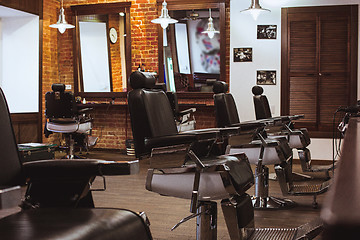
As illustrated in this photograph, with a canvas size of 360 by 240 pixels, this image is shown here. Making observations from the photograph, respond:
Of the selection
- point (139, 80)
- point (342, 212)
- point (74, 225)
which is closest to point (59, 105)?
point (139, 80)

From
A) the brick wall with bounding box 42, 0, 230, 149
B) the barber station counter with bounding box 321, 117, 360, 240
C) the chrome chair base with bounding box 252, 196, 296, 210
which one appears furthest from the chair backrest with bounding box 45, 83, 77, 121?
the barber station counter with bounding box 321, 117, 360, 240

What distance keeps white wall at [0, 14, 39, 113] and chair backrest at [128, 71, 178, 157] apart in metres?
6.10

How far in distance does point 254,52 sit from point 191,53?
1289 mm

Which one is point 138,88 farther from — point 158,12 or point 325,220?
point 158,12

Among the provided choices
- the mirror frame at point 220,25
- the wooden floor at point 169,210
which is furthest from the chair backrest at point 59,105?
the wooden floor at point 169,210

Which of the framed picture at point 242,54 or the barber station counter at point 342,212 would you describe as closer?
the barber station counter at point 342,212

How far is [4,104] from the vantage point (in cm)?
173

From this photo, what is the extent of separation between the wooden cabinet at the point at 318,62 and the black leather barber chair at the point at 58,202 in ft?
19.9

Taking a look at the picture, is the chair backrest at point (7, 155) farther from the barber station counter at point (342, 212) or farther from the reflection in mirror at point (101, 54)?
the reflection in mirror at point (101, 54)

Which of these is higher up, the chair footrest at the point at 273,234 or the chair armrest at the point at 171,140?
the chair armrest at the point at 171,140

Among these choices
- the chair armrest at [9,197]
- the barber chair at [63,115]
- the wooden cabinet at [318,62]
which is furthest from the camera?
the wooden cabinet at [318,62]

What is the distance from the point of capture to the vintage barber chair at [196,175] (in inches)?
88.4

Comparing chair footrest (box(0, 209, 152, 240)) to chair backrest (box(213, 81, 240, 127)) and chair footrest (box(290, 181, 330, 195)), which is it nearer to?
chair backrest (box(213, 81, 240, 127))

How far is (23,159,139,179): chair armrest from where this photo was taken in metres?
1.49
